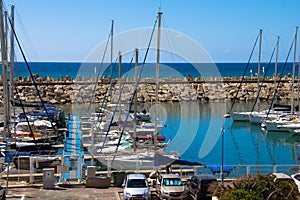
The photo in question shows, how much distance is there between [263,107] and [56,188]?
58.0 meters

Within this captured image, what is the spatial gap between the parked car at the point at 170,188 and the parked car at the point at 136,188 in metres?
0.70

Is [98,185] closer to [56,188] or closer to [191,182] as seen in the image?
[56,188]

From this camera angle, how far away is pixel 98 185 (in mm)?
26297

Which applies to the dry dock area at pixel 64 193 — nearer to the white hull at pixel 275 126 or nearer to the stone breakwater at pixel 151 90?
the white hull at pixel 275 126

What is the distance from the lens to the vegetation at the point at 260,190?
59.8 feet

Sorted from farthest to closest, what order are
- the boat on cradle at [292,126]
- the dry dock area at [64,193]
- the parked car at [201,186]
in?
the boat on cradle at [292,126] → the dry dock area at [64,193] → the parked car at [201,186]

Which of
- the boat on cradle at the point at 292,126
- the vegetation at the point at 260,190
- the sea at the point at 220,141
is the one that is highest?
the vegetation at the point at 260,190

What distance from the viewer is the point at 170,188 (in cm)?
2311

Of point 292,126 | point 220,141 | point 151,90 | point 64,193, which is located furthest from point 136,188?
point 151,90

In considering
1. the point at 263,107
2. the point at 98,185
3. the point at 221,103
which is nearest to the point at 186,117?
the point at 263,107

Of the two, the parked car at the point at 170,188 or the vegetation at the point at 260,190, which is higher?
the vegetation at the point at 260,190

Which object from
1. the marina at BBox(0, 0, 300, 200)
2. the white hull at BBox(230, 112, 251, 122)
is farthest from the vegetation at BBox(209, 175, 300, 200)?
the white hull at BBox(230, 112, 251, 122)

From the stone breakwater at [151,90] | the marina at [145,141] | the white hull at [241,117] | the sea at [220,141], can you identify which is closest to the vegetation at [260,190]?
the marina at [145,141]

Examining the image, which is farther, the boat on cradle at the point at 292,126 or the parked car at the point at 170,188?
the boat on cradle at the point at 292,126
